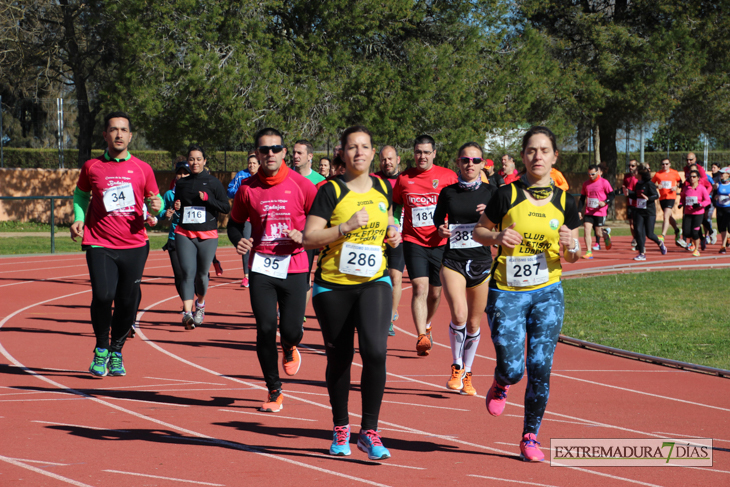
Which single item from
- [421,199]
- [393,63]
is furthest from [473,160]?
[393,63]

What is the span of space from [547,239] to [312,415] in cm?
242

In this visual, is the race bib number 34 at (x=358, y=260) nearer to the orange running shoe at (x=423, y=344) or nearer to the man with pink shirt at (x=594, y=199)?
the orange running shoe at (x=423, y=344)

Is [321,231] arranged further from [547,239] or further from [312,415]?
[312,415]

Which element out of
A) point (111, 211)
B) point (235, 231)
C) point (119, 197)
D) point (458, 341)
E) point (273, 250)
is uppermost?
point (119, 197)

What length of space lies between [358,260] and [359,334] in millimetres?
479

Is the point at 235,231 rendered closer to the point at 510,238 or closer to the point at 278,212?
the point at 278,212

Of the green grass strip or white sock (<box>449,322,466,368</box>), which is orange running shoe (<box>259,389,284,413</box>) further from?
the green grass strip

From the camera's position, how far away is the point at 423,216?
8320 mm

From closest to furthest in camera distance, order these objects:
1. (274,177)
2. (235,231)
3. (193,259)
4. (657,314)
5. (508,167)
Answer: (274,177) → (235,231) → (193,259) → (657,314) → (508,167)

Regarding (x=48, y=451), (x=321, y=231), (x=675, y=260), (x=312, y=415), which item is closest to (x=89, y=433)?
(x=48, y=451)

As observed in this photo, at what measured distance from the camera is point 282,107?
26094 millimetres

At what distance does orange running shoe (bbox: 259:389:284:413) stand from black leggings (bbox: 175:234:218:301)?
4048 mm

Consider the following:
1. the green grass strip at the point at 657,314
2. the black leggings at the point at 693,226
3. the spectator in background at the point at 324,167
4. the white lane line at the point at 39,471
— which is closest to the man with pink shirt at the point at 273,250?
the white lane line at the point at 39,471

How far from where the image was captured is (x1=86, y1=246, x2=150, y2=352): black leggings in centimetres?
755
